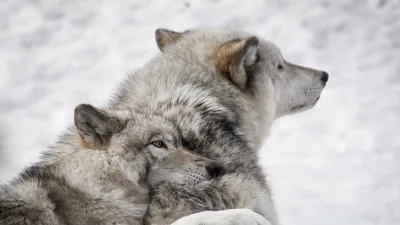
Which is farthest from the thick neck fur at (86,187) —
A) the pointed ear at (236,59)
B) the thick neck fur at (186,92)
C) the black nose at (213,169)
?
the pointed ear at (236,59)

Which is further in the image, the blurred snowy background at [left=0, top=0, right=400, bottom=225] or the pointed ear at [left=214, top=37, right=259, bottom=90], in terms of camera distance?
the blurred snowy background at [left=0, top=0, right=400, bottom=225]

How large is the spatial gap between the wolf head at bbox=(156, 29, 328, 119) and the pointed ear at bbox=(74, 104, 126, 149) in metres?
1.09

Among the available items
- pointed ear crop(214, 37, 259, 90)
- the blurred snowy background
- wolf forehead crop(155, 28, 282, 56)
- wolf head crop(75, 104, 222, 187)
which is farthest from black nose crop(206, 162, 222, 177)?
the blurred snowy background

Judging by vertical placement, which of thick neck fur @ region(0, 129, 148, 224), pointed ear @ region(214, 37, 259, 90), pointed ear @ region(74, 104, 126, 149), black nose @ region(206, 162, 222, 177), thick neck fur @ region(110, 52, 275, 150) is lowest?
thick neck fur @ region(0, 129, 148, 224)

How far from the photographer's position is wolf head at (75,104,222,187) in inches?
153

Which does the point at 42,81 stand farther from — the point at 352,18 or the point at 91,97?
the point at 352,18

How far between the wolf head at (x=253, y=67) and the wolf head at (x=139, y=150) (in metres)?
0.98

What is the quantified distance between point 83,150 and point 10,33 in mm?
4664

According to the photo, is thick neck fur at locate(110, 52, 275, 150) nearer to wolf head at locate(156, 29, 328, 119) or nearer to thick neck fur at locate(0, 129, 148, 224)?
wolf head at locate(156, 29, 328, 119)

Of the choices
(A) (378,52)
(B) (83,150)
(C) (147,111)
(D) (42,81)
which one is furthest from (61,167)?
(A) (378,52)

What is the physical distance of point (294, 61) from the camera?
769cm

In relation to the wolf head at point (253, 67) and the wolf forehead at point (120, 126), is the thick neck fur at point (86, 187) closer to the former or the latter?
the wolf forehead at point (120, 126)

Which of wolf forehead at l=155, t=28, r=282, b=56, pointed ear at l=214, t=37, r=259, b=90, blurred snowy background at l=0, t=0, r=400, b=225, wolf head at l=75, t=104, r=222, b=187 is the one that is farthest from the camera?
blurred snowy background at l=0, t=0, r=400, b=225

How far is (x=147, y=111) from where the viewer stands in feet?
14.2
